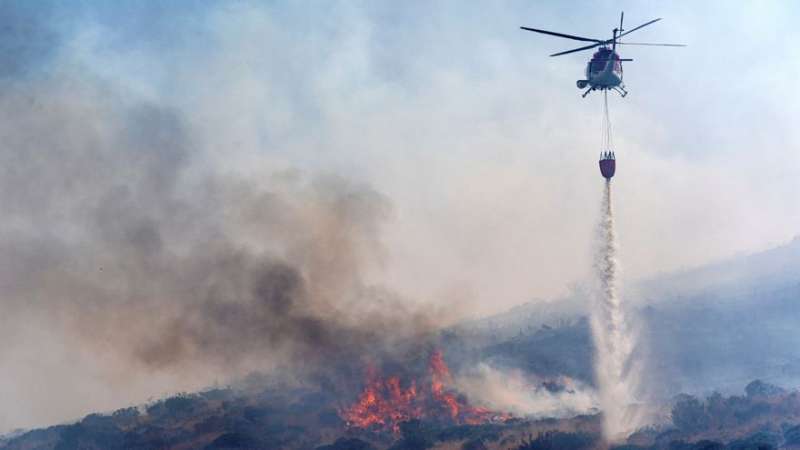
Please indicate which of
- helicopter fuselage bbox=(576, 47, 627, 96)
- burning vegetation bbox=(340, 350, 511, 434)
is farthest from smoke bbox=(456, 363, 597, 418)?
helicopter fuselage bbox=(576, 47, 627, 96)

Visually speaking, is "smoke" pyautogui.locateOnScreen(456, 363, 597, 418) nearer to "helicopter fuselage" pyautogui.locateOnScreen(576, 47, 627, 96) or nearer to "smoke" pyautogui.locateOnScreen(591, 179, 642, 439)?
"smoke" pyautogui.locateOnScreen(591, 179, 642, 439)

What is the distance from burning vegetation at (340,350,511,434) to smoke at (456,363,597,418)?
3194 mm

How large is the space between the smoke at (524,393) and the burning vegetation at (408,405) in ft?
10.5

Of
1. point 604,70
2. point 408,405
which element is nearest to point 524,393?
point 408,405

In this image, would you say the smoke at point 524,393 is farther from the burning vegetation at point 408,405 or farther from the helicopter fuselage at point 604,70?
the helicopter fuselage at point 604,70

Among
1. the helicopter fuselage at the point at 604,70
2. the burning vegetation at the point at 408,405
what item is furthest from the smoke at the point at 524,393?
the helicopter fuselage at the point at 604,70

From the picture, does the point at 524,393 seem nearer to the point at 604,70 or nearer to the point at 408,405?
the point at 408,405

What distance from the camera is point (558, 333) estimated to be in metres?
151

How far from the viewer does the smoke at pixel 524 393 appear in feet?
345

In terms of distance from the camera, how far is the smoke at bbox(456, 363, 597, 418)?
105162 millimetres

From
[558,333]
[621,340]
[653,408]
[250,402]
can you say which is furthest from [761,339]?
[250,402]

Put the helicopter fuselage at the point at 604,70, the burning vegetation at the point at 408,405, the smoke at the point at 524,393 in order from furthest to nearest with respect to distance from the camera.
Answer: the smoke at the point at 524,393 → the burning vegetation at the point at 408,405 → the helicopter fuselage at the point at 604,70

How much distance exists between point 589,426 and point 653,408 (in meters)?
13.2

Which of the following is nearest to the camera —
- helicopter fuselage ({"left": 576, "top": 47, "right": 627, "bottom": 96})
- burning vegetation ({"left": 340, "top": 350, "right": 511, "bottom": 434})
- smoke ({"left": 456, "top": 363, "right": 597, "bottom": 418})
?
helicopter fuselage ({"left": 576, "top": 47, "right": 627, "bottom": 96})
